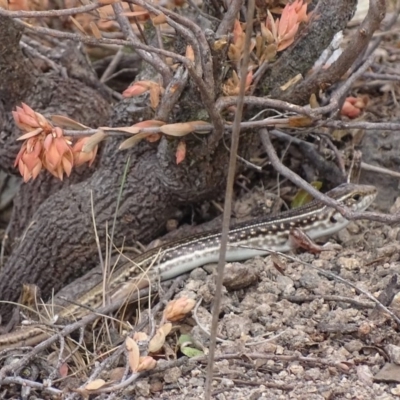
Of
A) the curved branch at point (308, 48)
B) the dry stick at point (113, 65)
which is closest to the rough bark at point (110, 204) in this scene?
the curved branch at point (308, 48)

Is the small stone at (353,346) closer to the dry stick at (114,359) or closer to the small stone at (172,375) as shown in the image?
the small stone at (172,375)

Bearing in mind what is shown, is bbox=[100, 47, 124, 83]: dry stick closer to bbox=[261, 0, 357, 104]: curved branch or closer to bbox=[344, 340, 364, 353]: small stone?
bbox=[261, 0, 357, 104]: curved branch

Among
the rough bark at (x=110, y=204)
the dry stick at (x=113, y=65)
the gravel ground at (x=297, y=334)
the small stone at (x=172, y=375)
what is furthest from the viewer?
the dry stick at (x=113, y=65)

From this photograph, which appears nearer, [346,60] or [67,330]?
[67,330]

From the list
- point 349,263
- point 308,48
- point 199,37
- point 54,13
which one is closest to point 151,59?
point 199,37

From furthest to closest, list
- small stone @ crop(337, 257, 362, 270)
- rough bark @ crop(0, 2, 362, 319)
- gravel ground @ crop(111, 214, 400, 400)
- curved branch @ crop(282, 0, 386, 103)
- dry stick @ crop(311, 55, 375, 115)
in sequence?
rough bark @ crop(0, 2, 362, 319), small stone @ crop(337, 257, 362, 270), dry stick @ crop(311, 55, 375, 115), curved branch @ crop(282, 0, 386, 103), gravel ground @ crop(111, 214, 400, 400)

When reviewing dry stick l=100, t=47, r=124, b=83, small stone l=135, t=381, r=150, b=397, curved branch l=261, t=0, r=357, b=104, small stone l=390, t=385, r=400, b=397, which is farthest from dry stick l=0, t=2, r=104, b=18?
dry stick l=100, t=47, r=124, b=83

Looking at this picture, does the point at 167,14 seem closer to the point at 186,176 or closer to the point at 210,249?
the point at 186,176

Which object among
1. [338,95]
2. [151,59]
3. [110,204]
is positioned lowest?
[110,204]

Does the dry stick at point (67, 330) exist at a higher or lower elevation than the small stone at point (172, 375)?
lower

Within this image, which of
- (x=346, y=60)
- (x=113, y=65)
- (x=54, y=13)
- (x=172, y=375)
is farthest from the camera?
(x=113, y=65)

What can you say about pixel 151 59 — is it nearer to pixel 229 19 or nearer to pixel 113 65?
pixel 229 19

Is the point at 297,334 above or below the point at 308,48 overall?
below

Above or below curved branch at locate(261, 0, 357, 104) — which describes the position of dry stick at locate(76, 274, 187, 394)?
below
